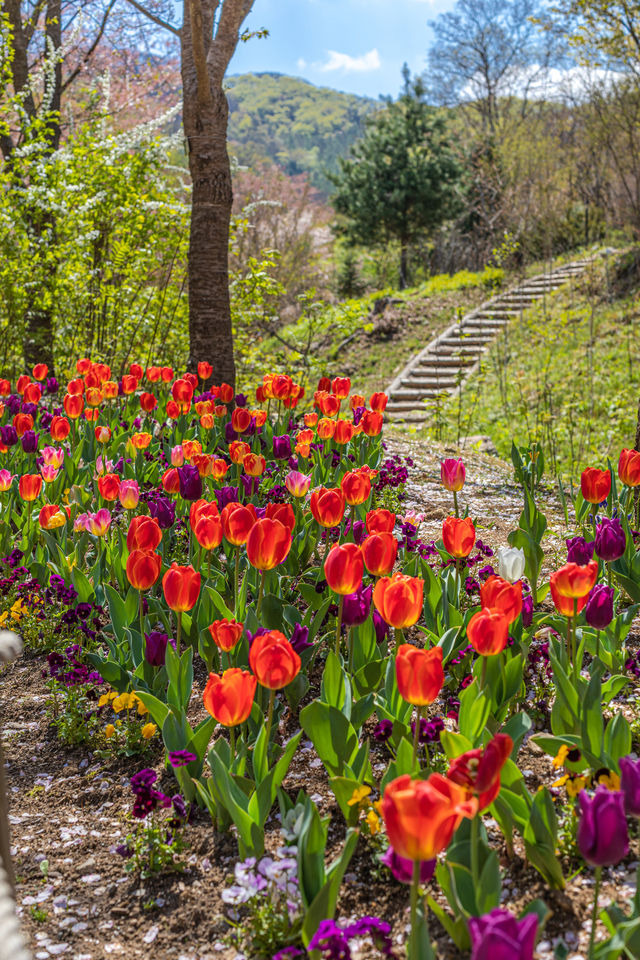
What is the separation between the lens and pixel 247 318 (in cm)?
725

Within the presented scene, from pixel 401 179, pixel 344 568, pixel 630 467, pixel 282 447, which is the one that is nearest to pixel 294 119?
pixel 401 179

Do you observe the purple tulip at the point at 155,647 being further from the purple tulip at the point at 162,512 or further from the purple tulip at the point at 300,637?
the purple tulip at the point at 162,512

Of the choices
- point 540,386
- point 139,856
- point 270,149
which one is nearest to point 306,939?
point 139,856

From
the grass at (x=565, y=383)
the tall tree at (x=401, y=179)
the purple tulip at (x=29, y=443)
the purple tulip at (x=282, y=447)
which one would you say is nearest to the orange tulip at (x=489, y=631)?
the purple tulip at (x=282, y=447)

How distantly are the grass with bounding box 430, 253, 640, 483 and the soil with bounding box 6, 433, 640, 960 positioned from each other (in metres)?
3.89

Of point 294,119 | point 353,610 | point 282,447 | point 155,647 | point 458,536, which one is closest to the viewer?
point 353,610

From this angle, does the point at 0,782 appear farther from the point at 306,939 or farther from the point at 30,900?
the point at 30,900

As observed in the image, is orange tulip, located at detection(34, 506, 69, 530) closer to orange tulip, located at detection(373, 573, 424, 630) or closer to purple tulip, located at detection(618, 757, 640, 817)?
orange tulip, located at detection(373, 573, 424, 630)

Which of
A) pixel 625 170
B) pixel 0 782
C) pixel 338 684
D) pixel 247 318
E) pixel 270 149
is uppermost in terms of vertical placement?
pixel 270 149

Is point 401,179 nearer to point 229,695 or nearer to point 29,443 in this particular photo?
point 29,443

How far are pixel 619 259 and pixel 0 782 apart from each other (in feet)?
46.8

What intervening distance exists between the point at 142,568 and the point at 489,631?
37.8 inches

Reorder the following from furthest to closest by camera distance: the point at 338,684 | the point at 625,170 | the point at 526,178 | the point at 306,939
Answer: the point at 526,178 < the point at 625,170 < the point at 338,684 < the point at 306,939

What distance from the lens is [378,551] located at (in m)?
1.96
